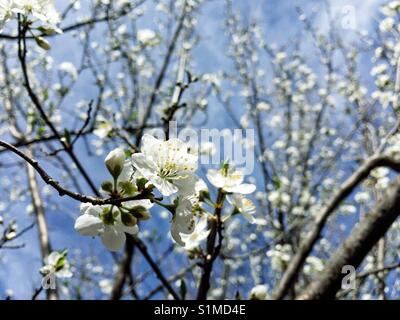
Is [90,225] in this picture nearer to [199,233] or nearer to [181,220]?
[181,220]

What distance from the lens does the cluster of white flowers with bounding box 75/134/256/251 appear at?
94 centimetres

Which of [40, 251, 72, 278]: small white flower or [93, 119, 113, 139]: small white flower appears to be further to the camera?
[93, 119, 113, 139]: small white flower

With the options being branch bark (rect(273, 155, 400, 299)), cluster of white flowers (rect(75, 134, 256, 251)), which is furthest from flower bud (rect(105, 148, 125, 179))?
branch bark (rect(273, 155, 400, 299))

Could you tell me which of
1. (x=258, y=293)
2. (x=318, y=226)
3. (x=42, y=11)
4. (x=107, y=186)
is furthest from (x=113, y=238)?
(x=318, y=226)

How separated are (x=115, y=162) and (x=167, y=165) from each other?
142 millimetres

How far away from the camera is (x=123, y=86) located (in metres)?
5.83

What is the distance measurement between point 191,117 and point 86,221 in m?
3.93

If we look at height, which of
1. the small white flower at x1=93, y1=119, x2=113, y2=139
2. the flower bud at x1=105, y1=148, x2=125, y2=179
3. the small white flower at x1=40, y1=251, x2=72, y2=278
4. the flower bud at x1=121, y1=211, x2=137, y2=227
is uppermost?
the small white flower at x1=93, y1=119, x2=113, y2=139

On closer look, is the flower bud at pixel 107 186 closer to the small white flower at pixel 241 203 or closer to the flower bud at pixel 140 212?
the flower bud at pixel 140 212

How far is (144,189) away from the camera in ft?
2.99

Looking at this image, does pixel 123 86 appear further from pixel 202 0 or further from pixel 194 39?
pixel 202 0

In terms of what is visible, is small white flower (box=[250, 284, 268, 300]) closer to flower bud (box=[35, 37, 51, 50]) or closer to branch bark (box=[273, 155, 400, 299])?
branch bark (box=[273, 155, 400, 299])
